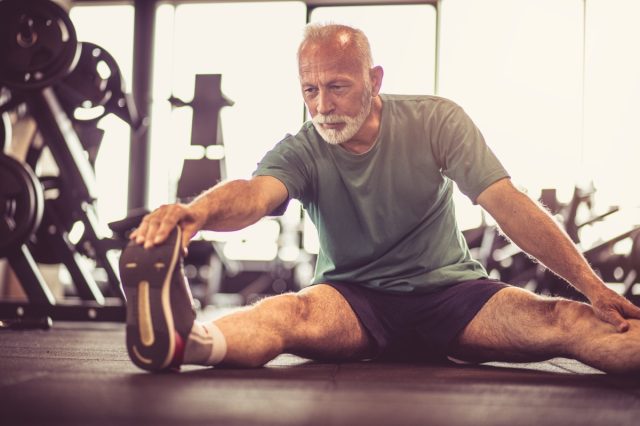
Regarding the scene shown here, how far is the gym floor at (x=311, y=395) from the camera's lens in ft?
3.48

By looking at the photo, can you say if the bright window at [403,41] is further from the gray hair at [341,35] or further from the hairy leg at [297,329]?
the hairy leg at [297,329]

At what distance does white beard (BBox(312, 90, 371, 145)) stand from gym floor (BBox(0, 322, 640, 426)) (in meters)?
0.59

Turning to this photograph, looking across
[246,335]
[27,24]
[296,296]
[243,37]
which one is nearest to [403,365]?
[296,296]

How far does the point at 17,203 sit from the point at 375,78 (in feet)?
6.07

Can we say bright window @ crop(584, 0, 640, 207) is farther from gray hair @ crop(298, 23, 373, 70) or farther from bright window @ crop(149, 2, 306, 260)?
gray hair @ crop(298, 23, 373, 70)

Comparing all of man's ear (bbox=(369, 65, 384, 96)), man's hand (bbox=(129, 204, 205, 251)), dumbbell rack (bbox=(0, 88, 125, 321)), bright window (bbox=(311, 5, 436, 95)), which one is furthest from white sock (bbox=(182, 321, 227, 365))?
bright window (bbox=(311, 5, 436, 95))

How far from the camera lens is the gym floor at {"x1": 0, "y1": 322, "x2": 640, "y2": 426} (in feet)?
3.48

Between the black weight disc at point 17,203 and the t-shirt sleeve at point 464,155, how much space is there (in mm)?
1898

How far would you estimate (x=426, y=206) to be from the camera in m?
1.97

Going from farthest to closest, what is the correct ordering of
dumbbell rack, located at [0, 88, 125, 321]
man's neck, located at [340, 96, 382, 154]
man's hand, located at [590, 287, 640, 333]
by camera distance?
dumbbell rack, located at [0, 88, 125, 321] < man's neck, located at [340, 96, 382, 154] < man's hand, located at [590, 287, 640, 333]

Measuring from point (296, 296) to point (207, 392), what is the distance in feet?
1.99

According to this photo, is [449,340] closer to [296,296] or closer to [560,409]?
[296,296]

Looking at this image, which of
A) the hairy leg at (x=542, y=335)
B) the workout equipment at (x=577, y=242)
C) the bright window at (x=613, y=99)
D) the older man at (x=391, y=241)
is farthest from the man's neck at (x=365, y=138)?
the bright window at (x=613, y=99)

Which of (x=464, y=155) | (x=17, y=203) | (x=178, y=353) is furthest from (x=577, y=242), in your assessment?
(x=178, y=353)
